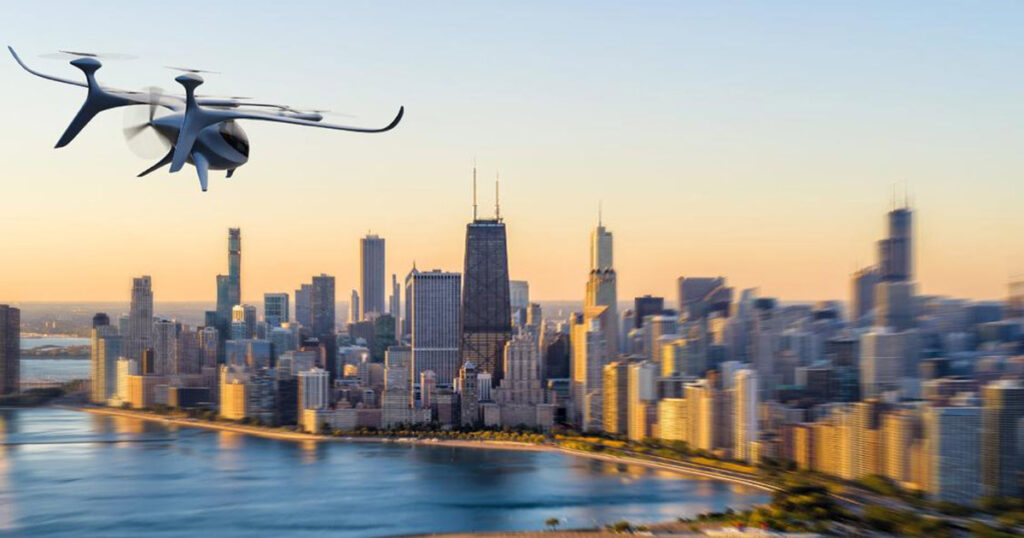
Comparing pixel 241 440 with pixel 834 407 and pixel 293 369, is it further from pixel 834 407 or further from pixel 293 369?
pixel 834 407

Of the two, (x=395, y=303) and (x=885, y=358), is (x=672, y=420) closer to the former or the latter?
(x=885, y=358)

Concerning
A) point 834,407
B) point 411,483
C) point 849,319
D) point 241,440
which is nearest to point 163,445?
point 241,440

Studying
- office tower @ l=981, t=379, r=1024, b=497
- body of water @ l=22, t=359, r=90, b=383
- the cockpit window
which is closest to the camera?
the cockpit window

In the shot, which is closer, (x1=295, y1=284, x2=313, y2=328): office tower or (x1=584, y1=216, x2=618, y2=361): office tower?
(x1=584, y1=216, x2=618, y2=361): office tower

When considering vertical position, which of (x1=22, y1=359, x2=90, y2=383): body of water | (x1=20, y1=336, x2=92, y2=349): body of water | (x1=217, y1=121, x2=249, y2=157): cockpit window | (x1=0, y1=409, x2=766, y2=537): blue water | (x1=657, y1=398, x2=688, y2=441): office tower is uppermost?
(x1=217, y1=121, x2=249, y2=157): cockpit window

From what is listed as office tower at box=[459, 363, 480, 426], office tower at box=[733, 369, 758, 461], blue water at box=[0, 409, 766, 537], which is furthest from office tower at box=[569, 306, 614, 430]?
office tower at box=[733, 369, 758, 461]

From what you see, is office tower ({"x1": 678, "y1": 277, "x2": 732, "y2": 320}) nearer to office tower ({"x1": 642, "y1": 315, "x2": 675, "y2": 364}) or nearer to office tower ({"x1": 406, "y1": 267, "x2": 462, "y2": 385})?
office tower ({"x1": 642, "y1": 315, "x2": 675, "y2": 364})
